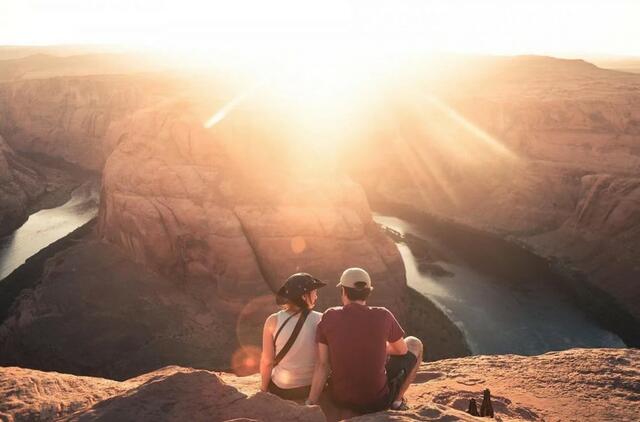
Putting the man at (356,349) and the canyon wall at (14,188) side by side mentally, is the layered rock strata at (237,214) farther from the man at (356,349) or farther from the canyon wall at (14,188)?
the canyon wall at (14,188)

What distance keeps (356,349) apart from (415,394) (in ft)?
15.1

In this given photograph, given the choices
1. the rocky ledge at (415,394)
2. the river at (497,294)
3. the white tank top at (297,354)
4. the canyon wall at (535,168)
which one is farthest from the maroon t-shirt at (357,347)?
the canyon wall at (535,168)

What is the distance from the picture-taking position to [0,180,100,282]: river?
3981 centimetres

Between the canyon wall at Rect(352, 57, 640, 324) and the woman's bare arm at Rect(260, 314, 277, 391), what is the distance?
117 feet

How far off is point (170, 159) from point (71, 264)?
9.54 m

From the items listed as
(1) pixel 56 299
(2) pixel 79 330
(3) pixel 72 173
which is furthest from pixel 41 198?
(2) pixel 79 330

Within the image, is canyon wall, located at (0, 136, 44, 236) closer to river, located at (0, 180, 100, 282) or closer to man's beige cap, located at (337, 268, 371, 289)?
river, located at (0, 180, 100, 282)

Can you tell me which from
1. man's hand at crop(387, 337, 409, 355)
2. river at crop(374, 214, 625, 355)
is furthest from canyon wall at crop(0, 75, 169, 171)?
man's hand at crop(387, 337, 409, 355)

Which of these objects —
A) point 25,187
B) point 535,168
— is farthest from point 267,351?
point 25,187

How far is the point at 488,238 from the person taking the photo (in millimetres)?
47062

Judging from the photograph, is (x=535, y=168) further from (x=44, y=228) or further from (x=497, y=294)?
(x=44, y=228)

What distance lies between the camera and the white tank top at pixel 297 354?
6375 mm

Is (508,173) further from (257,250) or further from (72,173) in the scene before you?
(72,173)

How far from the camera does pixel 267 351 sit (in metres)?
6.59
